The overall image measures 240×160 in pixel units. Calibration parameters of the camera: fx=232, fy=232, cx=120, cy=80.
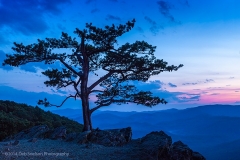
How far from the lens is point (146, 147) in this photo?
9.38 meters

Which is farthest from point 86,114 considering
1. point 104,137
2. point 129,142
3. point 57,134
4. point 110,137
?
point 129,142

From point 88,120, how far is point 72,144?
182 inches

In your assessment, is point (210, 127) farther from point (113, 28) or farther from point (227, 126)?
point (113, 28)

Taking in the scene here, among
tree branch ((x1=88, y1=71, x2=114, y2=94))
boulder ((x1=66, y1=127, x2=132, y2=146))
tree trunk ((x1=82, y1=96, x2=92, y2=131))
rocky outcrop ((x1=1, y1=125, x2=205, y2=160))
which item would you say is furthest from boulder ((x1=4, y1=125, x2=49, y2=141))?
tree branch ((x1=88, y1=71, x2=114, y2=94))

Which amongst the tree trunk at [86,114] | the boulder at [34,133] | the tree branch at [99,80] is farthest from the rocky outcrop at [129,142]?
the tree branch at [99,80]

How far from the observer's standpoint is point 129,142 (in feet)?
38.9

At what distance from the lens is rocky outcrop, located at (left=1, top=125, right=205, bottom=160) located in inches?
337

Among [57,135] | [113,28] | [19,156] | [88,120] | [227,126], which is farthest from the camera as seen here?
[227,126]

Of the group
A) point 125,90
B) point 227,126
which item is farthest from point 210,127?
point 125,90

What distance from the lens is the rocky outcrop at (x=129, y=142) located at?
8555mm

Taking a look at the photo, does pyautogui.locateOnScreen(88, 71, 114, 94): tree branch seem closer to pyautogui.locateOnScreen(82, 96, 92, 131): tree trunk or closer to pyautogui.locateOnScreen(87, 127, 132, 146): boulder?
pyautogui.locateOnScreen(82, 96, 92, 131): tree trunk

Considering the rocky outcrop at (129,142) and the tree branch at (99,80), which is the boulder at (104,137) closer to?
the rocky outcrop at (129,142)

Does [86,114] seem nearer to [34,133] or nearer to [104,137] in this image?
[34,133]

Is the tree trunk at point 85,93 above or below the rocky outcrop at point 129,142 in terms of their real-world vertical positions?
above
